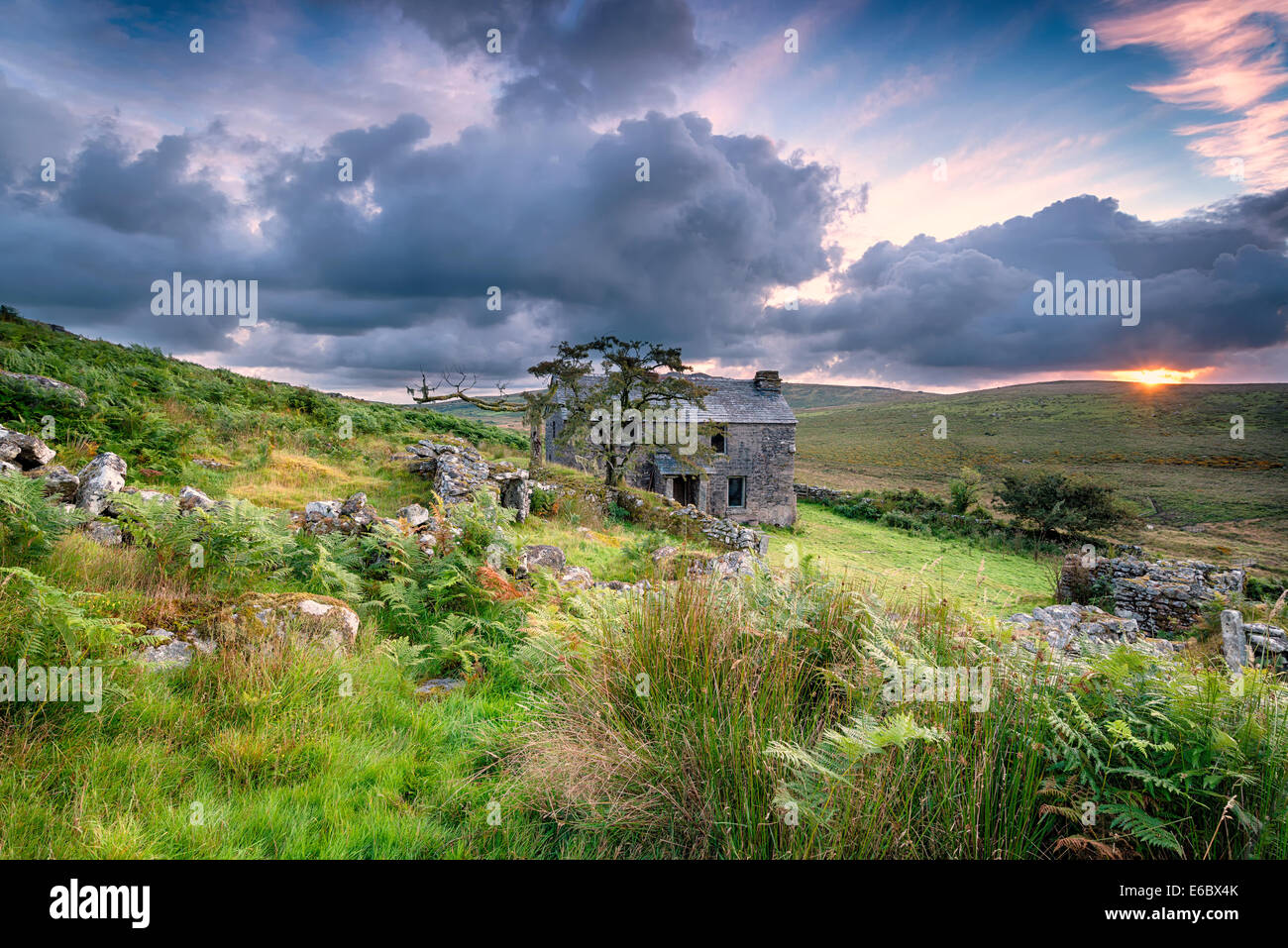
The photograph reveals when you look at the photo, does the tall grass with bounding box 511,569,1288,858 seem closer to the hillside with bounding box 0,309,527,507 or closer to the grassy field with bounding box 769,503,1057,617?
the hillside with bounding box 0,309,527,507

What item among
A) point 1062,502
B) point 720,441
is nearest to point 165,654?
point 720,441

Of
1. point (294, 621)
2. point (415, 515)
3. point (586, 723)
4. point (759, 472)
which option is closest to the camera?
point (586, 723)

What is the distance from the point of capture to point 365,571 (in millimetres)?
6477

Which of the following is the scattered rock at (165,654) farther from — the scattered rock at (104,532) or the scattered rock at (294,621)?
the scattered rock at (104,532)

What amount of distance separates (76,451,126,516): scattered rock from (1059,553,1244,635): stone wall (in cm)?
2351

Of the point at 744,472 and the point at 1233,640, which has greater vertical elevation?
the point at 744,472

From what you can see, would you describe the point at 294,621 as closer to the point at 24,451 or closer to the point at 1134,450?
the point at 24,451

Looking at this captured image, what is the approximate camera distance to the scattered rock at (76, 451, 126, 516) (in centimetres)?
646

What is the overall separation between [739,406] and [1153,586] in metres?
19.9

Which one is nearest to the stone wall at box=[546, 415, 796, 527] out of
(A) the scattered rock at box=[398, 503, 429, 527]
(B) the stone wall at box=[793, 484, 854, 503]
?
(B) the stone wall at box=[793, 484, 854, 503]

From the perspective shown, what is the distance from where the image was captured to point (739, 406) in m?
30.5

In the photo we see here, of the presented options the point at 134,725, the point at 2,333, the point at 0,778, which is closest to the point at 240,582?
the point at 134,725
